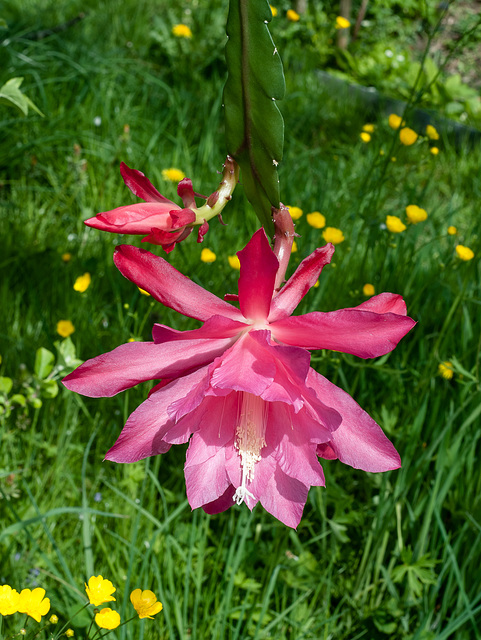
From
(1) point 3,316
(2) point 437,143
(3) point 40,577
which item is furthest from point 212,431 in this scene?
(2) point 437,143

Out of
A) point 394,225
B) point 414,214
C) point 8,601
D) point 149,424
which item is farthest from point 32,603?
point 414,214

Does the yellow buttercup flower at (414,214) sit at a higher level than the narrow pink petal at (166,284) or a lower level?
lower

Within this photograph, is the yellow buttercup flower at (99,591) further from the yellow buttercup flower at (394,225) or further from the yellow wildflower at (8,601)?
the yellow buttercup flower at (394,225)

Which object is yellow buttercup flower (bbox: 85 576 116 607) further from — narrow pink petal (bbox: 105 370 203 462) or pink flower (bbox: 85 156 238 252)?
pink flower (bbox: 85 156 238 252)

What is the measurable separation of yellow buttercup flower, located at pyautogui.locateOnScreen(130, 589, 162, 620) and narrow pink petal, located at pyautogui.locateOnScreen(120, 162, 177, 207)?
591 millimetres

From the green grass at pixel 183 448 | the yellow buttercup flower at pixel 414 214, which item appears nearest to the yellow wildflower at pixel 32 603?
the green grass at pixel 183 448

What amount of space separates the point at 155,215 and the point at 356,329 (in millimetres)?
254

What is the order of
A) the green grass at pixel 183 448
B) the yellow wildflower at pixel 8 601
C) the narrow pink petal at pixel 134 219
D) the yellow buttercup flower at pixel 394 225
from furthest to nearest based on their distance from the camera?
the yellow buttercup flower at pixel 394 225 → the green grass at pixel 183 448 → the yellow wildflower at pixel 8 601 → the narrow pink petal at pixel 134 219

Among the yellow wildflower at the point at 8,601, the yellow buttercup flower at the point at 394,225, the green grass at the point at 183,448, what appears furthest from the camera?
the yellow buttercup flower at the point at 394,225

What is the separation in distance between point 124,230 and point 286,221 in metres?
0.20

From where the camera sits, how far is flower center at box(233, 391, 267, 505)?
2.46ft

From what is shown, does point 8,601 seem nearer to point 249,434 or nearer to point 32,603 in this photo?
point 32,603

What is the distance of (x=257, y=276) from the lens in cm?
68

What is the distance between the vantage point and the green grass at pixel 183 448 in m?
1.33
